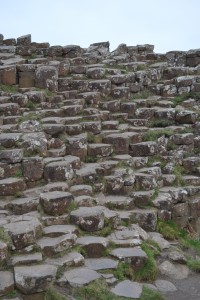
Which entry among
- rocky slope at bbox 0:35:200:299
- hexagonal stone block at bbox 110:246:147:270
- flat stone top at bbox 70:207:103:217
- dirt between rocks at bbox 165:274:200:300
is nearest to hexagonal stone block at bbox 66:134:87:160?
rocky slope at bbox 0:35:200:299

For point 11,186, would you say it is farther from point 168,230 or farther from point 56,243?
point 168,230

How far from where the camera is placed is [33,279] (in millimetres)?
5695

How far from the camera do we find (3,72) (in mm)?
12727

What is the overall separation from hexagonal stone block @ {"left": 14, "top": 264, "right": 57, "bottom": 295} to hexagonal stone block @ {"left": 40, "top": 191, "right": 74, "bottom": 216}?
1.71 meters

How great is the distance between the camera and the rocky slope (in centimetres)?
641

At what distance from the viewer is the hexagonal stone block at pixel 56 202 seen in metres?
7.52

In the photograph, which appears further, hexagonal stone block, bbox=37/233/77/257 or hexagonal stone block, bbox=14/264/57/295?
hexagonal stone block, bbox=37/233/77/257

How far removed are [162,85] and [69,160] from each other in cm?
583

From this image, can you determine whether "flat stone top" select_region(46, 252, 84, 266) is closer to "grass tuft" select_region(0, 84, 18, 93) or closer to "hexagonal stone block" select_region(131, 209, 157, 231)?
"hexagonal stone block" select_region(131, 209, 157, 231)

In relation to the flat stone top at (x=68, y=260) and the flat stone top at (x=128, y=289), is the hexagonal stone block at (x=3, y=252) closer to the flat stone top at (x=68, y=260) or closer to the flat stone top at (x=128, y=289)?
the flat stone top at (x=68, y=260)

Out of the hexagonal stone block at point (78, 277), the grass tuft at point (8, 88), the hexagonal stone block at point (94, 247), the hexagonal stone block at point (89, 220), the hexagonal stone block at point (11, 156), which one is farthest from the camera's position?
the grass tuft at point (8, 88)

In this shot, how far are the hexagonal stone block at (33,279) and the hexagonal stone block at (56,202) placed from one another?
1.71m

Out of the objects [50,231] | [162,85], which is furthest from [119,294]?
[162,85]

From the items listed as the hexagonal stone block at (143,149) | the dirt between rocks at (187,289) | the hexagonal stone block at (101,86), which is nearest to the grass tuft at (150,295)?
the dirt between rocks at (187,289)
